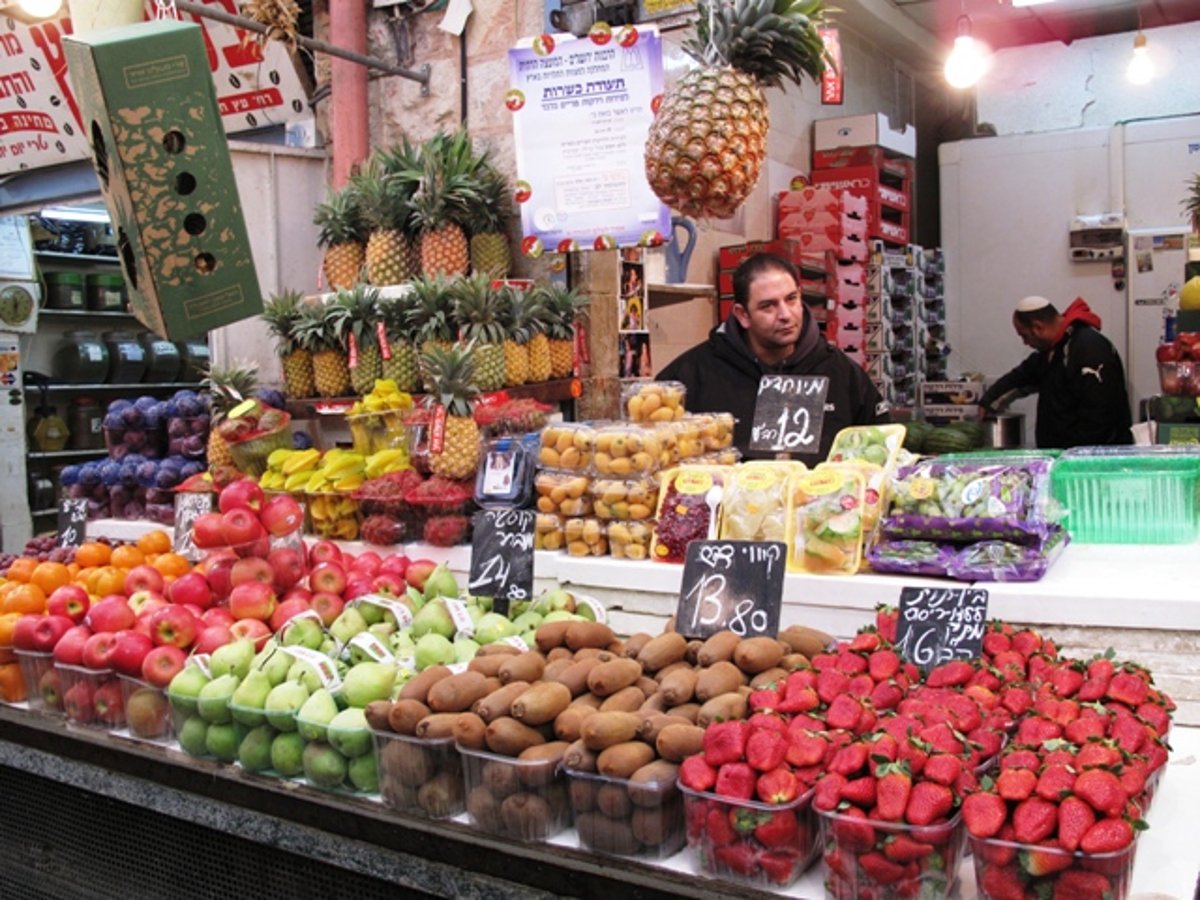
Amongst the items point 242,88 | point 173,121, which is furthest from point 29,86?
point 173,121

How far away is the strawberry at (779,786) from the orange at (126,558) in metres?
2.27

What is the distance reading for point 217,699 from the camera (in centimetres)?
230

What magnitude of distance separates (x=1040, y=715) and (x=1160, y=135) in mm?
9359

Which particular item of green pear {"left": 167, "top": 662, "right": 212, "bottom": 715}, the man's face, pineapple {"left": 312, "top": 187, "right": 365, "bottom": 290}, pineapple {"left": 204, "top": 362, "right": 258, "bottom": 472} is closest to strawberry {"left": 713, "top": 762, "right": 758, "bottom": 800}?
green pear {"left": 167, "top": 662, "right": 212, "bottom": 715}

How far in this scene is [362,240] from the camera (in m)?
5.06

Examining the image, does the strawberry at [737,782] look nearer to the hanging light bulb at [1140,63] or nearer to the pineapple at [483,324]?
the pineapple at [483,324]

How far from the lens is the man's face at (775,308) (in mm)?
4262

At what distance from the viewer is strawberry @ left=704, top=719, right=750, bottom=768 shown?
167 centimetres

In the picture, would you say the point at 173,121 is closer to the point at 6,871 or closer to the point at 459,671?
the point at 459,671

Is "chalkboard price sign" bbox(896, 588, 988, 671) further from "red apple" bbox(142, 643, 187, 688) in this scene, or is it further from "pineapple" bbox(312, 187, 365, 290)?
"pineapple" bbox(312, 187, 365, 290)

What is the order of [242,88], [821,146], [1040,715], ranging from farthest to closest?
[821,146] → [242,88] → [1040,715]

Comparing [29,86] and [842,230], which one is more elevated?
[29,86]

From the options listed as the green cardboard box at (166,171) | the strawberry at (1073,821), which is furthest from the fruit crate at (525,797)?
the green cardboard box at (166,171)

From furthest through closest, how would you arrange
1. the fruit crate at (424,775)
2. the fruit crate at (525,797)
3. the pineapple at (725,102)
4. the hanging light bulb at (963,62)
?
the hanging light bulb at (963,62) → the pineapple at (725,102) → the fruit crate at (424,775) → the fruit crate at (525,797)
